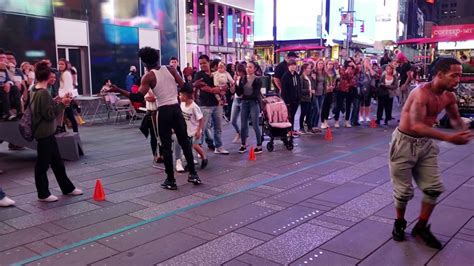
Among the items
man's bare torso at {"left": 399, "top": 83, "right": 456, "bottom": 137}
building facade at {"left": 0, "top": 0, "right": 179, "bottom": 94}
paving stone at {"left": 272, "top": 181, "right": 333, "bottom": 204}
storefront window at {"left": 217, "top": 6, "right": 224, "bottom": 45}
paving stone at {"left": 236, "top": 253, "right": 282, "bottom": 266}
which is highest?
storefront window at {"left": 217, "top": 6, "right": 224, "bottom": 45}

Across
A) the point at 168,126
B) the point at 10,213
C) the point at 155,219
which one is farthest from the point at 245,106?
the point at 10,213

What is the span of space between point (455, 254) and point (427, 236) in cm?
29

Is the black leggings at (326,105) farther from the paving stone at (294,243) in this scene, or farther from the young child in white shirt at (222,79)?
the paving stone at (294,243)

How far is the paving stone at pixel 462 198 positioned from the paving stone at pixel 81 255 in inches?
157

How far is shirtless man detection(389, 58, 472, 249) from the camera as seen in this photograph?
13.1 feet

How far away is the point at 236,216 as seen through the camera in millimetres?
5051

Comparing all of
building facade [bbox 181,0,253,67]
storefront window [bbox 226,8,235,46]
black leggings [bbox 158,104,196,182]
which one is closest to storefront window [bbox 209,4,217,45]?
building facade [bbox 181,0,253,67]

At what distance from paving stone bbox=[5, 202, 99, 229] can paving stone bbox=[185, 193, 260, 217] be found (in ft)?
4.27

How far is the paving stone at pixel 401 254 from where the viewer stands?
3834 mm

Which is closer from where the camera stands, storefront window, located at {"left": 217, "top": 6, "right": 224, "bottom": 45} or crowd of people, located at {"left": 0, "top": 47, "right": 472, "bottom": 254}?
crowd of people, located at {"left": 0, "top": 47, "right": 472, "bottom": 254}

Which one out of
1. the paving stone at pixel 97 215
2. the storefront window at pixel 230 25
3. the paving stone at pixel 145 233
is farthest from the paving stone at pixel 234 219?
the storefront window at pixel 230 25

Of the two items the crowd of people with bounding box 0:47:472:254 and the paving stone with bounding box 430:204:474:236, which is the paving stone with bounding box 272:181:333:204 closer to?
the crowd of people with bounding box 0:47:472:254

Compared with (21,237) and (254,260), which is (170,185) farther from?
(254,260)

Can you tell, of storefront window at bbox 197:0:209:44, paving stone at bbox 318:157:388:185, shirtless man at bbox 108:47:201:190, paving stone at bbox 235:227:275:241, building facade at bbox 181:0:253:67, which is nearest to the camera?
paving stone at bbox 235:227:275:241
